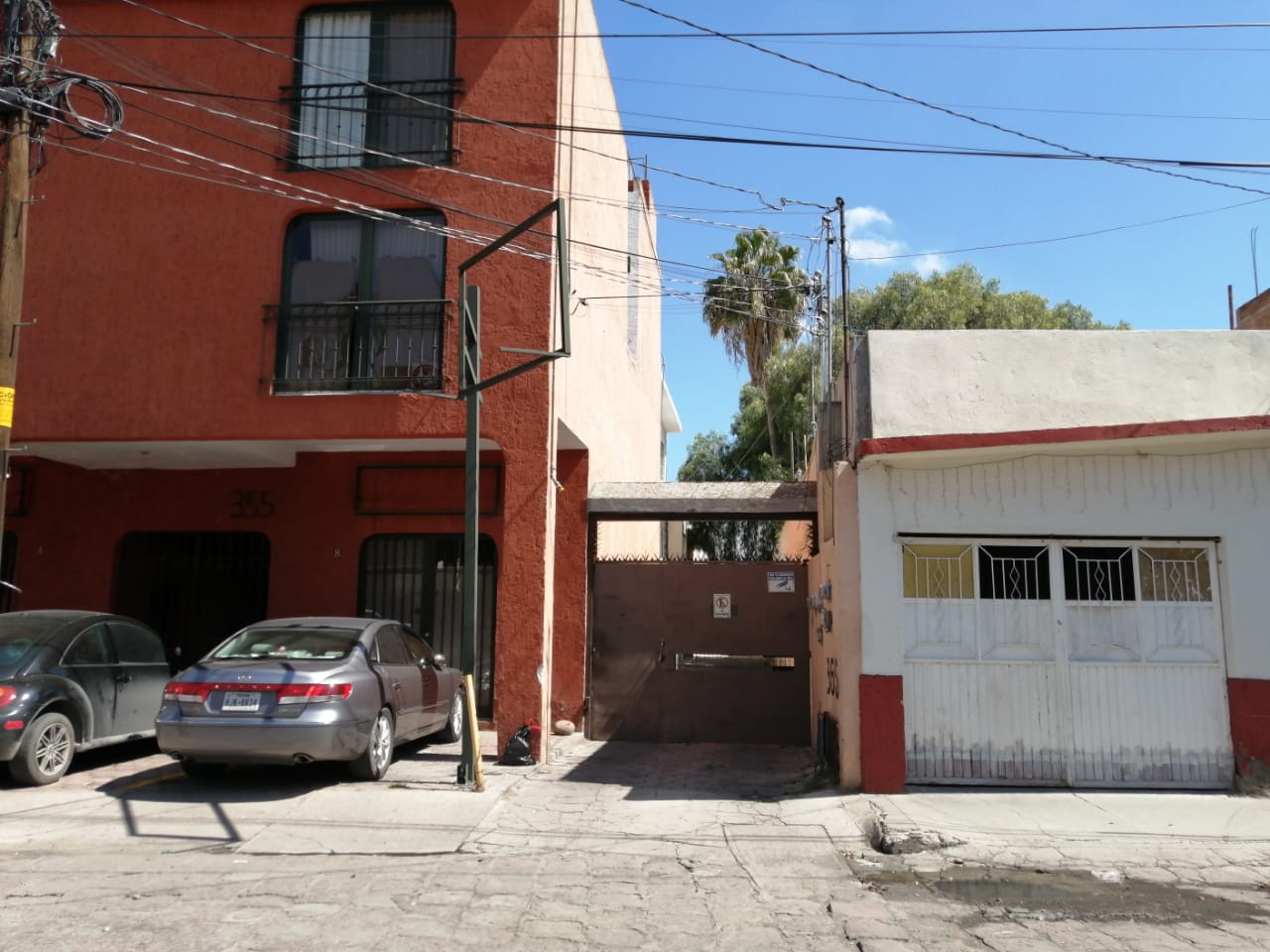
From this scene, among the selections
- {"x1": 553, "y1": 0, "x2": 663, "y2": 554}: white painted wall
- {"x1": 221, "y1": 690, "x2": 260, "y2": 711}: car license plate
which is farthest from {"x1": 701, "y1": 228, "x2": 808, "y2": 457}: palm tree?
{"x1": 221, "y1": 690, "x2": 260, "y2": 711}: car license plate

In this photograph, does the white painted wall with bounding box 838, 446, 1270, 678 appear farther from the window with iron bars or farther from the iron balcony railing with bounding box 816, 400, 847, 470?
the window with iron bars

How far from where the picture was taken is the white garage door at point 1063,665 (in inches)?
352

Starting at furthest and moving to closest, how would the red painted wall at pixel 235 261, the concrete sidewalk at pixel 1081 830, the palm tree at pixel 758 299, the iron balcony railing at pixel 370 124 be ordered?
the palm tree at pixel 758 299
the iron balcony railing at pixel 370 124
the red painted wall at pixel 235 261
the concrete sidewalk at pixel 1081 830

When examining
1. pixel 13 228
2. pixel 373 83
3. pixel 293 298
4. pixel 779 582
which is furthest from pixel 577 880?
pixel 373 83

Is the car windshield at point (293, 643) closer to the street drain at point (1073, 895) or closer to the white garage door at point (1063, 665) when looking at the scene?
the street drain at point (1073, 895)

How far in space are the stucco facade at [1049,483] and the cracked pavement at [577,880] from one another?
5.16ft

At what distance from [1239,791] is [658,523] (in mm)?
12674

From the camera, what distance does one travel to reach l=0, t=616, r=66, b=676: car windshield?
8.84 meters

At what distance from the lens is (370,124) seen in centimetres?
1208

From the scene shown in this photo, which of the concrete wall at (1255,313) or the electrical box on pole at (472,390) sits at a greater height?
the concrete wall at (1255,313)

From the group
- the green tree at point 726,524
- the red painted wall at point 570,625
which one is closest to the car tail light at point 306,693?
the red painted wall at point 570,625

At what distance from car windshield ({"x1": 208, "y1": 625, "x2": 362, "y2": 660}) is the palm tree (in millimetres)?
15764

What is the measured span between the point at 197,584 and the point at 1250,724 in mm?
12806

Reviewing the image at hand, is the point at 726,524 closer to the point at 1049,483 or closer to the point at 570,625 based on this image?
the point at 570,625
